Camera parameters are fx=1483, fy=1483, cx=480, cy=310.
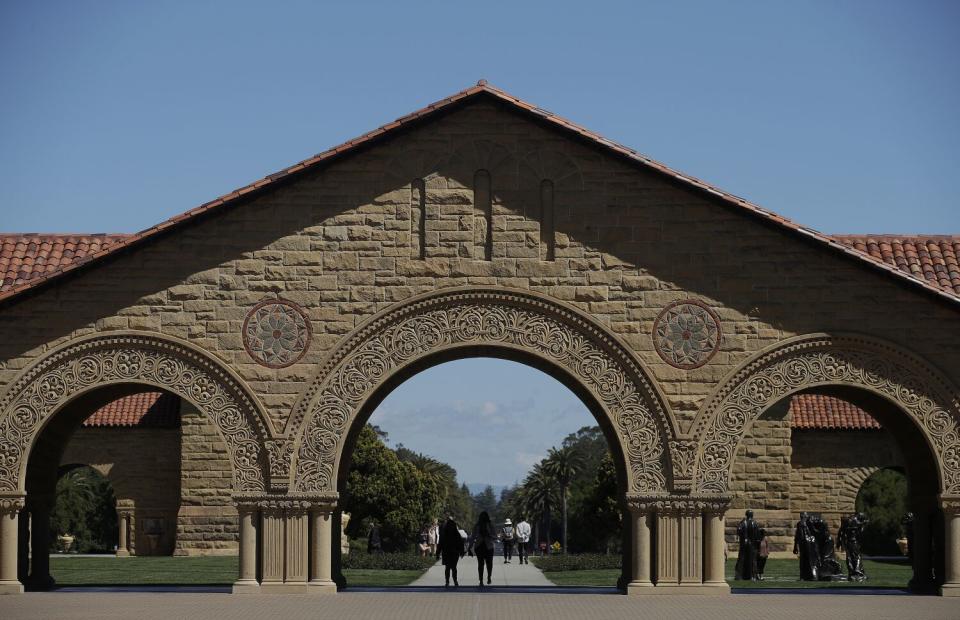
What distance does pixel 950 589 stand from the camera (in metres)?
22.4

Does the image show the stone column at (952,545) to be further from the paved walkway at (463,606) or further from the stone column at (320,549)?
the stone column at (320,549)

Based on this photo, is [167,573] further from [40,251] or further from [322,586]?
[322,586]

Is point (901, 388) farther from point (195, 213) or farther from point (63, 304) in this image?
point (63, 304)

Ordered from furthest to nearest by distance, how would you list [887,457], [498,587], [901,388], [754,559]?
[887,457] → [754,559] → [498,587] → [901,388]

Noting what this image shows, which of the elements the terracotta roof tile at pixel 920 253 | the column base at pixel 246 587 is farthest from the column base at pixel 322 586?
the terracotta roof tile at pixel 920 253

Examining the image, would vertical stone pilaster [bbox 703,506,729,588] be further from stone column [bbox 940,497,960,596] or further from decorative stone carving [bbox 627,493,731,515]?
stone column [bbox 940,497,960,596]

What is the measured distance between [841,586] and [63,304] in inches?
559

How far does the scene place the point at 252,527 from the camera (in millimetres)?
22844

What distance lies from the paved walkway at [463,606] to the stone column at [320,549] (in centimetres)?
37

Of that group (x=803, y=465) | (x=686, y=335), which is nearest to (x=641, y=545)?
(x=686, y=335)

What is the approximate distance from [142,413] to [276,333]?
2132 cm

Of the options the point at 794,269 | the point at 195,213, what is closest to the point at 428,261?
the point at 195,213

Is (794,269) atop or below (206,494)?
atop

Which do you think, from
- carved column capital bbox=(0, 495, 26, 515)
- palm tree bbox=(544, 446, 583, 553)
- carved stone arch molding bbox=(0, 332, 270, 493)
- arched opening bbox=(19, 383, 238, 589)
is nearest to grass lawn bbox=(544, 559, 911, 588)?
carved stone arch molding bbox=(0, 332, 270, 493)
